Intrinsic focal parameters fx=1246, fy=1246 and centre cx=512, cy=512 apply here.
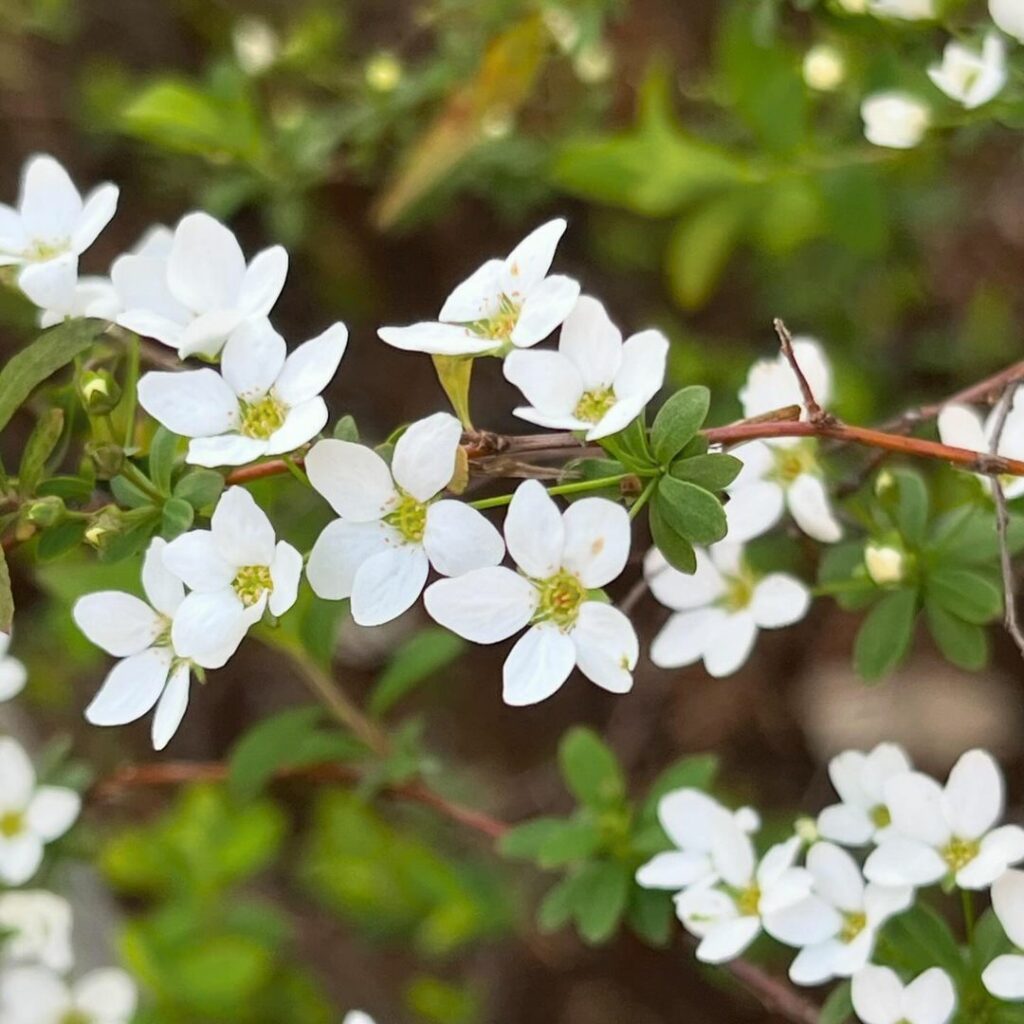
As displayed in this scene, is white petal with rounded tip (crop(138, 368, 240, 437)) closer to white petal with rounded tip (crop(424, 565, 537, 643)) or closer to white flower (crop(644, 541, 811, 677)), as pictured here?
white petal with rounded tip (crop(424, 565, 537, 643))

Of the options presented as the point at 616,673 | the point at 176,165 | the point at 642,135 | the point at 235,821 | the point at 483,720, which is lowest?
the point at 483,720

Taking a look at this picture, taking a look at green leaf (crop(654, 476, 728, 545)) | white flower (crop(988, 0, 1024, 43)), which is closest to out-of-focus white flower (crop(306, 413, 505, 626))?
green leaf (crop(654, 476, 728, 545))

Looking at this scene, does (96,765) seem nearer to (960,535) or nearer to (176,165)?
(176,165)

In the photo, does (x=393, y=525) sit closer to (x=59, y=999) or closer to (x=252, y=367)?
(x=252, y=367)

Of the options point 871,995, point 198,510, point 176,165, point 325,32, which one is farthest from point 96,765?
point 871,995

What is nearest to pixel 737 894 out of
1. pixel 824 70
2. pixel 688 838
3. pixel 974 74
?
pixel 688 838
